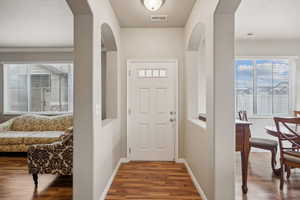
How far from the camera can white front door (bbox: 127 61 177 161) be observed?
14.2 ft

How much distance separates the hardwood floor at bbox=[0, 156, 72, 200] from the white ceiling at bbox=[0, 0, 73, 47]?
2727 mm

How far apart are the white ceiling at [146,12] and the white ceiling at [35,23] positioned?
2.81ft

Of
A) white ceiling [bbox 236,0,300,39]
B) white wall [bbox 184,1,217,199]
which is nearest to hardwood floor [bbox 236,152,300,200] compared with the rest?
white wall [bbox 184,1,217,199]

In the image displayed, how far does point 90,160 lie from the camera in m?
2.21

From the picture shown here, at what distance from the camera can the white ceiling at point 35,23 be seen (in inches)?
126

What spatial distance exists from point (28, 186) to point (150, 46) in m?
3.24

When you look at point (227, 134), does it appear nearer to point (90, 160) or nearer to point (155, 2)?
point (90, 160)

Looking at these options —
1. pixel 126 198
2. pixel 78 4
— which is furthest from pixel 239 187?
pixel 78 4

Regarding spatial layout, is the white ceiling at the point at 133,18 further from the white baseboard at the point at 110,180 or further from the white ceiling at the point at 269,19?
the white baseboard at the point at 110,180

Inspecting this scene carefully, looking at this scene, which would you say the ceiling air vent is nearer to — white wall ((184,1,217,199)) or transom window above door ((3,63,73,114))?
white wall ((184,1,217,199))

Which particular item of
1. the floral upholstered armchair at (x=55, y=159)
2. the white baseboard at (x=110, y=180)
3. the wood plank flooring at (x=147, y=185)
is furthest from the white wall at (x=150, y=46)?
the floral upholstered armchair at (x=55, y=159)

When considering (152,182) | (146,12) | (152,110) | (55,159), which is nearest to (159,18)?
(146,12)

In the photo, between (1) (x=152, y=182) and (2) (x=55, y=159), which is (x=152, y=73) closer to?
(1) (x=152, y=182)

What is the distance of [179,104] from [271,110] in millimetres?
2519
